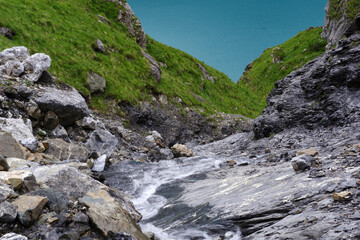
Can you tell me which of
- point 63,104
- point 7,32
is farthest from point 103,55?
point 63,104

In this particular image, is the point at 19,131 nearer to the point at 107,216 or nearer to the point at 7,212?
the point at 7,212

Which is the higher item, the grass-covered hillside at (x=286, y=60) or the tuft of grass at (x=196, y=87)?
the grass-covered hillside at (x=286, y=60)

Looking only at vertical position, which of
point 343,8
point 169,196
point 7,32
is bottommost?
point 169,196

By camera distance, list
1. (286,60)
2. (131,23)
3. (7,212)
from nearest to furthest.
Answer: (7,212), (131,23), (286,60)

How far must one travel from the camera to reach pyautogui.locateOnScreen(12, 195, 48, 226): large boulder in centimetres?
707

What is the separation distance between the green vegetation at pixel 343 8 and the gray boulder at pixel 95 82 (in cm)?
2846

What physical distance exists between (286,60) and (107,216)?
3656 inches

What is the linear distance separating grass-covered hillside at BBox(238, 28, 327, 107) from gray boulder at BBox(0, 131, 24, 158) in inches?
2753

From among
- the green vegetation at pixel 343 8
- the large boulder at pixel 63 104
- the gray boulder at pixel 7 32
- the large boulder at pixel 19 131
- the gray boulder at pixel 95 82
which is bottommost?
the large boulder at pixel 19 131

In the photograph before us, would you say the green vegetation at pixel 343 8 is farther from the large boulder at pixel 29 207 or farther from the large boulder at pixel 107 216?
the large boulder at pixel 29 207

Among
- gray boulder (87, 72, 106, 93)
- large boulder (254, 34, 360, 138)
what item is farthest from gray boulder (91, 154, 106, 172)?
large boulder (254, 34, 360, 138)

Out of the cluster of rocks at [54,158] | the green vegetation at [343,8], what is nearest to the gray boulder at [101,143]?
the cluster of rocks at [54,158]

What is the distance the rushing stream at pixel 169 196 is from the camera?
908 centimetres

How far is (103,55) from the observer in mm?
36312
